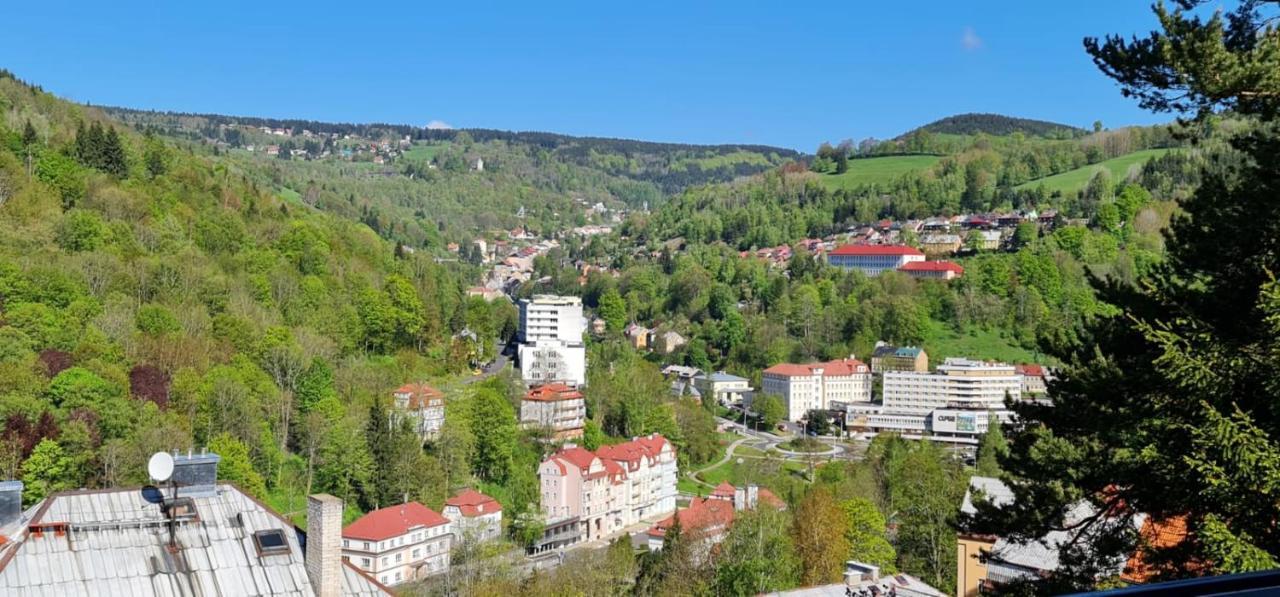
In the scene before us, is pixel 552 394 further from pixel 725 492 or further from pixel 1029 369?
pixel 1029 369

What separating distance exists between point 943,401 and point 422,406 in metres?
32.1

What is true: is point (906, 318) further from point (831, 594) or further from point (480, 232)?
point (480, 232)

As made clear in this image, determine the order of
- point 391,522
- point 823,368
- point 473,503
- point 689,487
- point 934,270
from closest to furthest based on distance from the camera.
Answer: point 391,522, point 473,503, point 689,487, point 823,368, point 934,270

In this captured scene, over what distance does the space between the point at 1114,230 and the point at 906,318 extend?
2203cm

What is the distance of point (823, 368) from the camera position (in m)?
61.2

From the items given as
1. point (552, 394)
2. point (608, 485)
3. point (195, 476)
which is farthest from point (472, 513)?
point (195, 476)

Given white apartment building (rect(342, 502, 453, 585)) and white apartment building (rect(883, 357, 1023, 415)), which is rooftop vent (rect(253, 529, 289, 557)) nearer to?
white apartment building (rect(342, 502, 453, 585))

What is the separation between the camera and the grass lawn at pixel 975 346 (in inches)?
2489

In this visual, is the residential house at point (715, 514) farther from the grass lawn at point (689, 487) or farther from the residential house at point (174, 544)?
the residential house at point (174, 544)

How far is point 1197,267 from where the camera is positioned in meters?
8.70

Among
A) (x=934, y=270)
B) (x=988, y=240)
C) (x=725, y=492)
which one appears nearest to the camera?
(x=725, y=492)

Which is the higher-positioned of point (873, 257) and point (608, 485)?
point (873, 257)

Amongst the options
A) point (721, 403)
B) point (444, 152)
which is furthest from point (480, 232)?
point (721, 403)

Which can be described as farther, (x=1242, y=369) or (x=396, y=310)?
(x=396, y=310)
